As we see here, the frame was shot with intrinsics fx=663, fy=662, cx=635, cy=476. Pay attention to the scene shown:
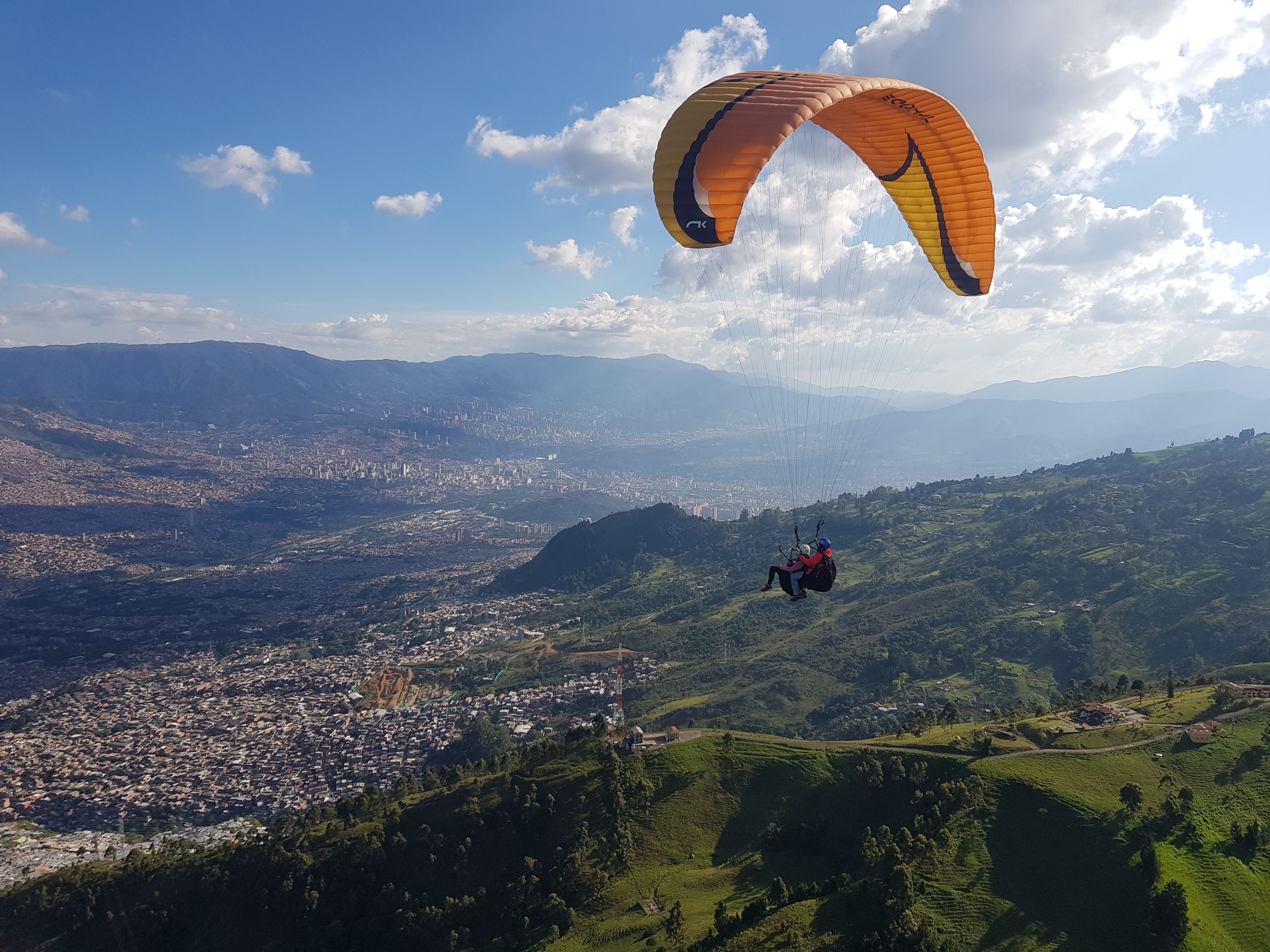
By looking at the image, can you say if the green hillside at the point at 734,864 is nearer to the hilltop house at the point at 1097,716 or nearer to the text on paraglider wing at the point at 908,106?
the hilltop house at the point at 1097,716

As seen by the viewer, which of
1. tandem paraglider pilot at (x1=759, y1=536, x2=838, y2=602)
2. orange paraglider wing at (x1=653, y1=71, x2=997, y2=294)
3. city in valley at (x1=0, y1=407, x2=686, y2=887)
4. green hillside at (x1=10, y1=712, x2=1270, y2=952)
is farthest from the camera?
city in valley at (x1=0, y1=407, x2=686, y2=887)

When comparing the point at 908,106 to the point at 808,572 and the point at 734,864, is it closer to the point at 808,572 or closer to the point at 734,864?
the point at 808,572

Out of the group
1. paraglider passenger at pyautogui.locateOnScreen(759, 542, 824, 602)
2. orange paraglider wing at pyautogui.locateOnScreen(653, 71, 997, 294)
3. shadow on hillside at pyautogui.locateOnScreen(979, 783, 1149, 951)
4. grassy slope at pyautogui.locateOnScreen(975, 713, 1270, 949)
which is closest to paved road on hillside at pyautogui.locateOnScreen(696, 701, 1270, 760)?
grassy slope at pyautogui.locateOnScreen(975, 713, 1270, 949)

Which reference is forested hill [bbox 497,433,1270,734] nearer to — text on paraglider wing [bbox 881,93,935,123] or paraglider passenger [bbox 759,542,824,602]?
paraglider passenger [bbox 759,542,824,602]

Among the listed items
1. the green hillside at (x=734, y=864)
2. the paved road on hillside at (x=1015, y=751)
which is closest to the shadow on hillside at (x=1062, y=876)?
the green hillside at (x=734, y=864)

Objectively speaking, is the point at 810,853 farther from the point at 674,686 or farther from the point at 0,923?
the point at 674,686

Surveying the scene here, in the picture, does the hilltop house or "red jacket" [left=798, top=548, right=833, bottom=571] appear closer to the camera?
"red jacket" [left=798, top=548, right=833, bottom=571]
